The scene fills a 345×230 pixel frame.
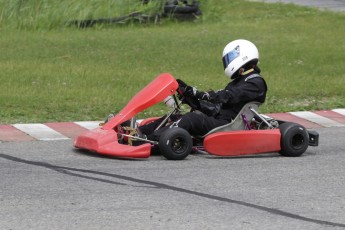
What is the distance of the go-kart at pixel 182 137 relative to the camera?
328 inches

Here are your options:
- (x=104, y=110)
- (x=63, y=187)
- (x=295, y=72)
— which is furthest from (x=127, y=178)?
(x=295, y=72)

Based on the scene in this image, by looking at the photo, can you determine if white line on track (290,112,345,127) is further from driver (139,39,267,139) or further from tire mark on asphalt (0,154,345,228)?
tire mark on asphalt (0,154,345,228)

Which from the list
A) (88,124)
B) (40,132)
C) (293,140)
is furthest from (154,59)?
(293,140)

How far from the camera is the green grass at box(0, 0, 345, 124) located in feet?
37.0

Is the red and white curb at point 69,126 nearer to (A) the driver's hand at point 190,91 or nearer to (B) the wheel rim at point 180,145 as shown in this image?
(A) the driver's hand at point 190,91

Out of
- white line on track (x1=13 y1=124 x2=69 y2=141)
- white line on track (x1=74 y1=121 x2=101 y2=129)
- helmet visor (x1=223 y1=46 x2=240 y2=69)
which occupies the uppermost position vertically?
A: helmet visor (x1=223 y1=46 x2=240 y2=69)

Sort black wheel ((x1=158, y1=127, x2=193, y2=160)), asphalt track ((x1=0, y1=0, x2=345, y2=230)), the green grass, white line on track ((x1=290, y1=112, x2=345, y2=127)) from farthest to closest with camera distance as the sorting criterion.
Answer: the green grass
white line on track ((x1=290, y1=112, x2=345, y2=127))
black wheel ((x1=158, y1=127, x2=193, y2=160))
asphalt track ((x1=0, y1=0, x2=345, y2=230))

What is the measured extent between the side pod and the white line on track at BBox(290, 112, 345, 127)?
6.65 feet

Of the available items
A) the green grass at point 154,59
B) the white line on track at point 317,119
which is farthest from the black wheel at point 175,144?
the white line on track at point 317,119

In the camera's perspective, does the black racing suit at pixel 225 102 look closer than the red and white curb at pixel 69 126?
Yes

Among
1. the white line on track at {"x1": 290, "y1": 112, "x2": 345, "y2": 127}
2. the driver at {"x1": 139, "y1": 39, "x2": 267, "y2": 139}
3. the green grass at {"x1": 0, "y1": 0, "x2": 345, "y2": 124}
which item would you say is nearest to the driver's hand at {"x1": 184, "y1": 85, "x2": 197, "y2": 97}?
the driver at {"x1": 139, "y1": 39, "x2": 267, "y2": 139}

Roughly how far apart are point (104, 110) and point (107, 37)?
5521mm

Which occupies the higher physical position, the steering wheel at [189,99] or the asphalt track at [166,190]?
the steering wheel at [189,99]

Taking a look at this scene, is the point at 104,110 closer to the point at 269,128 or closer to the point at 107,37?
the point at 269,128
